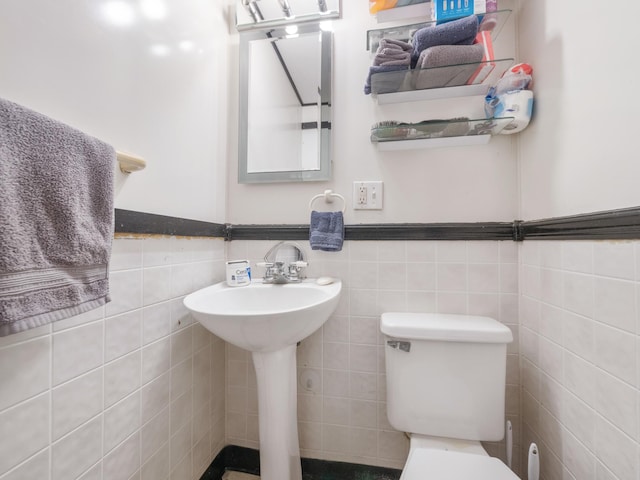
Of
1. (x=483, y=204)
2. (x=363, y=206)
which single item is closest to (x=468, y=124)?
(x=483, y=204)

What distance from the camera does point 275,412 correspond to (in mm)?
902

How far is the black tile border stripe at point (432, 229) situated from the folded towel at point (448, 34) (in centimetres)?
65

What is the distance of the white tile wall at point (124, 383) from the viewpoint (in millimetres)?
508

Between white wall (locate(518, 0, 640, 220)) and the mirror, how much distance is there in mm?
753

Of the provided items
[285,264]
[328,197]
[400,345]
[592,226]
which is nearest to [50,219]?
[285,264]

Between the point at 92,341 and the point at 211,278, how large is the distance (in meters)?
0.49

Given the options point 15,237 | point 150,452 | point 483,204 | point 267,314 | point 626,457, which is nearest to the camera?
point 15,237

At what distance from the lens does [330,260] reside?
3.74ft

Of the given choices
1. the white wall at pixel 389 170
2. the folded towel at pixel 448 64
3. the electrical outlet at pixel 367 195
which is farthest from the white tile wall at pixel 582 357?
the folded towel at pixel 448 64

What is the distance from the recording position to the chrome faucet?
3.51 ft

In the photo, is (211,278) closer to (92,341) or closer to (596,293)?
(92,341)

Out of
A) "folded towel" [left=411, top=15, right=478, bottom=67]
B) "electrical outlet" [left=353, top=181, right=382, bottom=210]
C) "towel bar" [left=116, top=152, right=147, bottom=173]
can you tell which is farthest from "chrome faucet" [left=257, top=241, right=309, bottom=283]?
"folded towel" [left=411, top=15, right=478, bottom=67]

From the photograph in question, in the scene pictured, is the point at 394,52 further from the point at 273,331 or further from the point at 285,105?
the point at 273,331

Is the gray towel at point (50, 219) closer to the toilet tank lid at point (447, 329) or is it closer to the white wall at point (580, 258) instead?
the toilet tank lid at point (447, 329)
